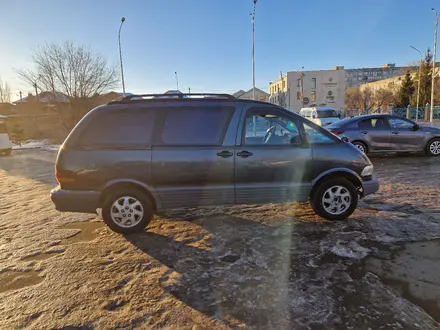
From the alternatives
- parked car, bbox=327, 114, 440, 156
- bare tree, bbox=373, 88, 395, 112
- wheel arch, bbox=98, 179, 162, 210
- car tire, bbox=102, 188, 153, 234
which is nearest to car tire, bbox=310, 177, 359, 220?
wheel arch, bbox=98, 179, 162, 210

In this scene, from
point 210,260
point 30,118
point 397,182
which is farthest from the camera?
point 30,118

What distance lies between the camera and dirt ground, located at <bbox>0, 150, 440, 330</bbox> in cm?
251

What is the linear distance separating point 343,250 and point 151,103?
319 cm

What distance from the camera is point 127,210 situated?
4172 mm

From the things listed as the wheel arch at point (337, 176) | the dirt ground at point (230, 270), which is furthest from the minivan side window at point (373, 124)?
the wheel arch at point (337, 176)

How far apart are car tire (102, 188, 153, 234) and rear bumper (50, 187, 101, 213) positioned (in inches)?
6.2

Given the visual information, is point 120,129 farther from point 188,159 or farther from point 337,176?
point 337,176

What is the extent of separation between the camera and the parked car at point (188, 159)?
4.02 metres

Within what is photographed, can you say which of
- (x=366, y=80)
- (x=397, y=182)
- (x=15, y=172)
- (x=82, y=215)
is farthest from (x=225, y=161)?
(x=366, y=80)

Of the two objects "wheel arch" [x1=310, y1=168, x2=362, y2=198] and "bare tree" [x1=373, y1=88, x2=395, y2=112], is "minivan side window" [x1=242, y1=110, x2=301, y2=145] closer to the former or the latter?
"wheel arch" [x1=310, y1=168, x2=362, y2=198]

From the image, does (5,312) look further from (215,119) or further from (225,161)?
(215,119)

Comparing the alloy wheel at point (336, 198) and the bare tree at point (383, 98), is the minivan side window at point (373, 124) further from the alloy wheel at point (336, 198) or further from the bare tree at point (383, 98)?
the bare tree at point (383, 98)

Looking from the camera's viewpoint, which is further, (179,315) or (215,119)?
(215,119)

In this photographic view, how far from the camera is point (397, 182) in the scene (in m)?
6.64
